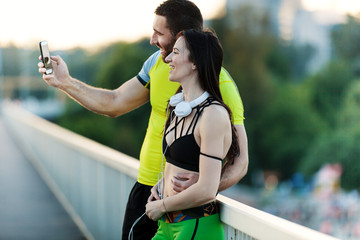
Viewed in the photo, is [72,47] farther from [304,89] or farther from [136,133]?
[304,89]

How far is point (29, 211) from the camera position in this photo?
8547 mm

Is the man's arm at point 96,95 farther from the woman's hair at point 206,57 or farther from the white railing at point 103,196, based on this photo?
the woman's hair at point 206,57

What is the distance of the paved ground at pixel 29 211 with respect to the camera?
272 inches

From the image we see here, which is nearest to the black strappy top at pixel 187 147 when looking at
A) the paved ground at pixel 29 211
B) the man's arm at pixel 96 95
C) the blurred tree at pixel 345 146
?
the man's arm at pixel 96 95

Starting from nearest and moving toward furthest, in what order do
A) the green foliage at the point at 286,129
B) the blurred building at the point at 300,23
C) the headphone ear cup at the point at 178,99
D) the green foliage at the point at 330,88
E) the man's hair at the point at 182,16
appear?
the headphone ear cup at the point at 178,99 → the man's hair at the point at 182,16 → the green foliage at the point at 330,88 → the green foliage at the point at 286,129 → the blurred building at the point at 300,23

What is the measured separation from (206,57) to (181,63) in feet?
0.33

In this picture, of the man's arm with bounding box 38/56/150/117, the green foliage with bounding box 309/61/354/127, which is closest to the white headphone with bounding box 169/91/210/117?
the man's arm with bounding box 38/56/150/117

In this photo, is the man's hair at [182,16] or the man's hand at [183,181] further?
the man's hair at [182,16]

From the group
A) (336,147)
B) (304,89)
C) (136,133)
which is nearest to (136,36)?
(136,133)

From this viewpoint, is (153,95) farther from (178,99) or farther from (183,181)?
(183,181)

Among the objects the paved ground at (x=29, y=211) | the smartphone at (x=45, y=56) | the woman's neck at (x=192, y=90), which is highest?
the woman's neck at (x=192, y=90)

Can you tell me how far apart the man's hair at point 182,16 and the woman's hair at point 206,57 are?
0.50 m

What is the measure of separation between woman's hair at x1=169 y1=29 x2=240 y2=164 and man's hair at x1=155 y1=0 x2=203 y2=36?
0.50 m

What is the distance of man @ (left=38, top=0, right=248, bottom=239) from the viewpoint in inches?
107
